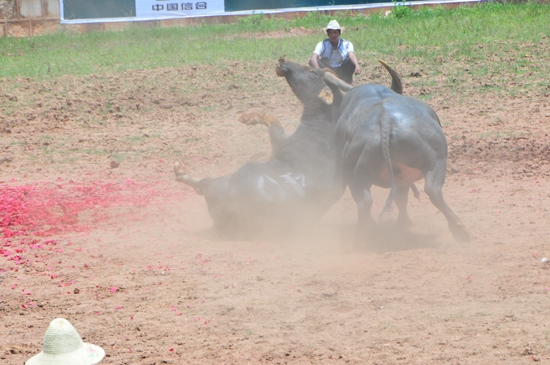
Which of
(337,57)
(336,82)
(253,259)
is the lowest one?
(253,259)

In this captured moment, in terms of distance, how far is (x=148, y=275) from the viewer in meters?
5.18

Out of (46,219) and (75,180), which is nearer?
(46,219)

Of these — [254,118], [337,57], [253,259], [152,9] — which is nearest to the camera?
[253,259]

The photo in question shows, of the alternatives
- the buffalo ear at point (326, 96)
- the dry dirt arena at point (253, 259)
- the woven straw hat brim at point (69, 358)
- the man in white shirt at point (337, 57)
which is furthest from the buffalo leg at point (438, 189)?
the man in white shirt at point (337, 57)

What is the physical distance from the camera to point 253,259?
5.55 m

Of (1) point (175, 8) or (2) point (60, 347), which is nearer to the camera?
(2) point (60, 347)

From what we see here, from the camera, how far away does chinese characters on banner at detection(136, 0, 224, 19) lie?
60.0 feet

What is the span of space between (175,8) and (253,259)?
14372 millimetres

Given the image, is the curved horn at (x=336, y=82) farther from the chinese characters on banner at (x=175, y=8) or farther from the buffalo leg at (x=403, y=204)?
the chinese characters on banner at (x=175, y=8)

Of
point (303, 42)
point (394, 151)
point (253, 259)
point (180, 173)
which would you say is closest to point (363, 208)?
point (394, 151)

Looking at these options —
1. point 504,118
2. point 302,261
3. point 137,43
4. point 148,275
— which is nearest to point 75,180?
point 148,275

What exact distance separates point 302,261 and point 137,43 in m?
12.5

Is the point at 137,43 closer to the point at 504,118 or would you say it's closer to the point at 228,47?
the point at 228,47

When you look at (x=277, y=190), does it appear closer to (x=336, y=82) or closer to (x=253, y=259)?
(x=253, y=259)
